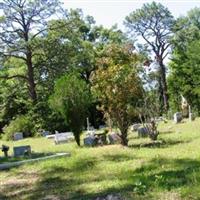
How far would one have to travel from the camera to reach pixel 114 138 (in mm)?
17344

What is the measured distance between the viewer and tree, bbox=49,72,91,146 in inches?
745

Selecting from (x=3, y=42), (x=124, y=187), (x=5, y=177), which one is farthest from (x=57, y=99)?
(x=3, y=42)

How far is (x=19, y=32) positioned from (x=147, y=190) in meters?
35.5

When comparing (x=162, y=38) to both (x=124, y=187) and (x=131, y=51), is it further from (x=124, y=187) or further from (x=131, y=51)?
(x=124, y=187)

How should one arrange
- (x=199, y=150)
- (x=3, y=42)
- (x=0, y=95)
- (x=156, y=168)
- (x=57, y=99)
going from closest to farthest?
(x=156, y=168) < (x=199, y=150) < (x=57, y=99) < (x=3, y=42) < (x=0, y=95)

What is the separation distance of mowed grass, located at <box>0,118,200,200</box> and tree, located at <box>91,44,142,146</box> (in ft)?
7.14

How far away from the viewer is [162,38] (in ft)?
195

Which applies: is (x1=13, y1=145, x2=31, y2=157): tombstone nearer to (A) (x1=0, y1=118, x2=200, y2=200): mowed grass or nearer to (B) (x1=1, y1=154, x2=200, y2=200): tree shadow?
(A) (x1=0, y1=118, x2=200, y2=200): mowed grass

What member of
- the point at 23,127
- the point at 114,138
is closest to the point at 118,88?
the point at 114,138

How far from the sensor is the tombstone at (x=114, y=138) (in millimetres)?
16677

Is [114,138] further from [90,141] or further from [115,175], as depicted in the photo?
[115,175]

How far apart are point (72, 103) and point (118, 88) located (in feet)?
10.1

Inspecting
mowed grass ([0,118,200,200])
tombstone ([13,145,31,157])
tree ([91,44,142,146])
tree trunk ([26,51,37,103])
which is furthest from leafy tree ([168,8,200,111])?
mowed grass ([0,118,200,200])

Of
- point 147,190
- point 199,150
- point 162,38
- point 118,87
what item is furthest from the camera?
point 162,38
